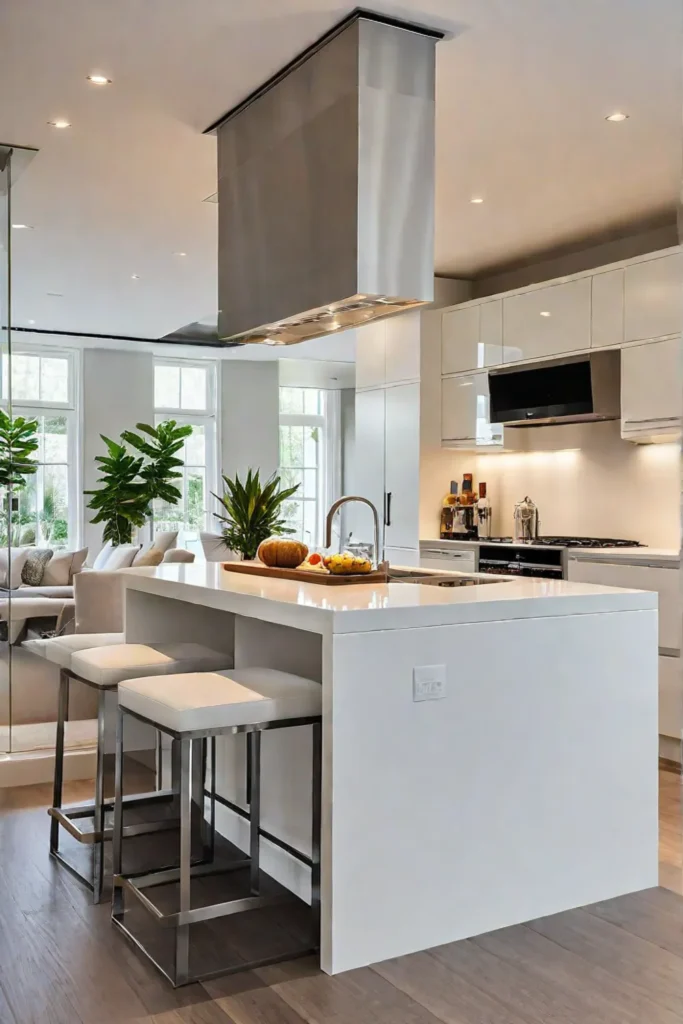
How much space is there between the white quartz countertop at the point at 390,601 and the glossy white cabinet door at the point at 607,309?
8.15 ft

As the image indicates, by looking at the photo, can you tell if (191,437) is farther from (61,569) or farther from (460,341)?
(460,341)

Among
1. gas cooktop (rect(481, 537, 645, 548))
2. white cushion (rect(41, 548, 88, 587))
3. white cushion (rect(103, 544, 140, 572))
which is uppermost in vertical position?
gas cooktop (rect(481, 537, 645, 548))

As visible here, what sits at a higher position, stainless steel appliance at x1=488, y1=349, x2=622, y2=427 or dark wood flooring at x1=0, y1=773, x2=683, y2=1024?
stainless steel appliance at x1=488, y1=349, x2=622, y2=427

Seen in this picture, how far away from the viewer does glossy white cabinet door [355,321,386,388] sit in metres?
6.86

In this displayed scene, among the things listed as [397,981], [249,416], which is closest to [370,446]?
[249,416]

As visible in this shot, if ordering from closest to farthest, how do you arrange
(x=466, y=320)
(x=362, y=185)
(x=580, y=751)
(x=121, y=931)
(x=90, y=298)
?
(x=121, y=931), (x=580, y=751), (x=362, y=185), (x=466, y=320), (x=90, y=298)

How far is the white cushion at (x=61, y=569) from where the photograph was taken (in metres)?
8.00

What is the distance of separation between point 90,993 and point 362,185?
2.50 m

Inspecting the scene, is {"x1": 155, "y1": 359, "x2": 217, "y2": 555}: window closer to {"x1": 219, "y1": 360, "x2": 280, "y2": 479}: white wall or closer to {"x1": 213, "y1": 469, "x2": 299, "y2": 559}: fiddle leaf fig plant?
{"x1": 219, "y1": 360, "x2": 280, "y2": 479}: white wall

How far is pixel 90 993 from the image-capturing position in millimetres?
2320

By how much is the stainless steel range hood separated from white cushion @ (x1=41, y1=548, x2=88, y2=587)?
4.83 metres

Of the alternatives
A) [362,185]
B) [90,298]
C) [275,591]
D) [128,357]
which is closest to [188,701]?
[275,591]

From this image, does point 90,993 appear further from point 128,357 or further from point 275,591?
point 128,357

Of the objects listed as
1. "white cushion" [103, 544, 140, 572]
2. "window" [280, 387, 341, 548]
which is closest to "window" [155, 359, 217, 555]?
"window" [280, 387, 341, 548]
